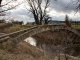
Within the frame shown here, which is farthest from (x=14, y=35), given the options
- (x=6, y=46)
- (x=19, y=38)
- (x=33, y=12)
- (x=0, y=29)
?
(x=33, y=12)

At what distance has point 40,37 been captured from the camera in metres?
29.9

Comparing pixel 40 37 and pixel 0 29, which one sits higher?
pixel 0 29

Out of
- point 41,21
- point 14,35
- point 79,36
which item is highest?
point 14,35

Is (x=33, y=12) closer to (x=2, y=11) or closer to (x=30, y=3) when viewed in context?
(x=30, y=3)

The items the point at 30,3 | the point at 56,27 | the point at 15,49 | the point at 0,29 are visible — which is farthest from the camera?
the point at 30,3

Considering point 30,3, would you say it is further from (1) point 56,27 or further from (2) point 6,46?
(2) point 6,46

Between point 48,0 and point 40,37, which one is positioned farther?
point 48,0

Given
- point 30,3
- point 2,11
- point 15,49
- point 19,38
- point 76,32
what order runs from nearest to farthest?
point 2,11, point 15,49, point 19,38, point 76,32, point 30,3

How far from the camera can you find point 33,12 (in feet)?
132

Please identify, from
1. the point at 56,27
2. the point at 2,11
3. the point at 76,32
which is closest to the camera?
the point at 2,11

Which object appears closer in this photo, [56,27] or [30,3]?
[56,27]

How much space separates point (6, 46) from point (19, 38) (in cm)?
269

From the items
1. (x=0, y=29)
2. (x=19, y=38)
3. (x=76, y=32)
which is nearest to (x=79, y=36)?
(x=76, y=32)

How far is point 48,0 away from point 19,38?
28.0 meters
